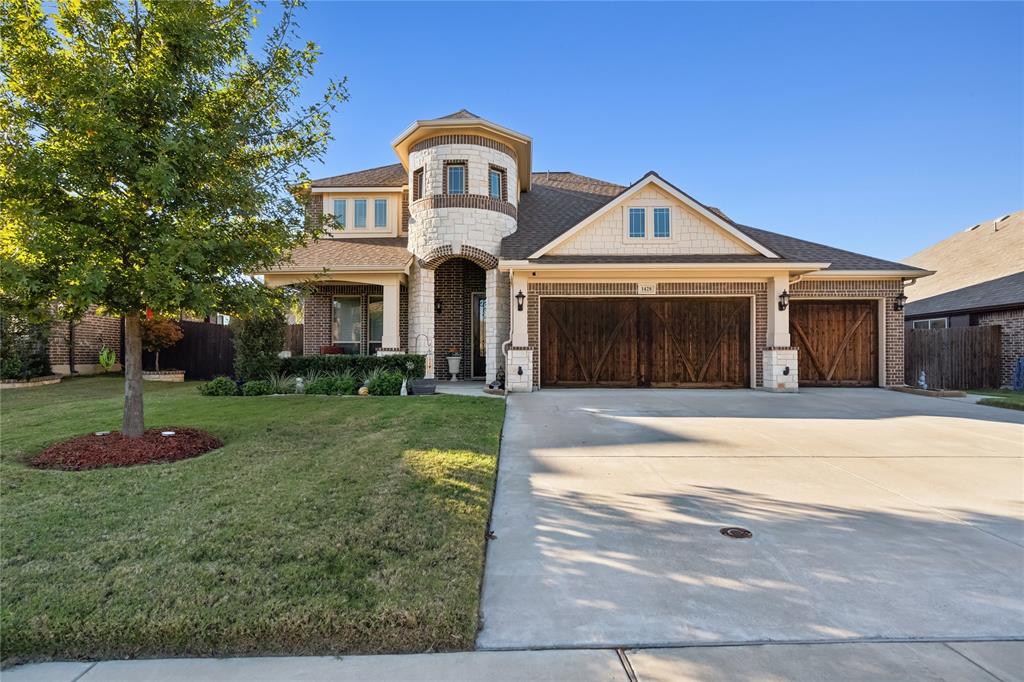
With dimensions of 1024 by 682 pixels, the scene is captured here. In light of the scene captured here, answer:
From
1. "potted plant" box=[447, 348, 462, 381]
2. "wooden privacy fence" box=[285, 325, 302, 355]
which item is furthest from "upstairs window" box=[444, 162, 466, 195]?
"wooden privacy fence" box=[285, 325, 302, 355]

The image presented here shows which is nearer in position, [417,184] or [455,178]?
[455,178]

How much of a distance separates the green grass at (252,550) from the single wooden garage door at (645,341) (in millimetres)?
7426

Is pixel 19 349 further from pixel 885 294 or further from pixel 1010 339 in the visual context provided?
pixel 1010 339

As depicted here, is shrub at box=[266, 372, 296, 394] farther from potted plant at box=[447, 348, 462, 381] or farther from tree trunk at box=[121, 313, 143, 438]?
tree trunk at box=[121, 313, 143, 438]

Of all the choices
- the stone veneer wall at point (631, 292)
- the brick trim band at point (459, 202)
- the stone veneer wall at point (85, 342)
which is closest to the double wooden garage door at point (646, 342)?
the stone veneer wall at point (631, 292)

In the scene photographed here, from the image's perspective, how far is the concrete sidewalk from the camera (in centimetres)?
226

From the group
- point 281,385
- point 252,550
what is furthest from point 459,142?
point 252,550

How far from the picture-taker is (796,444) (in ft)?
22.0

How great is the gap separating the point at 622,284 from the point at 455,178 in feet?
18.5

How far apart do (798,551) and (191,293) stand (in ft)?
21.1

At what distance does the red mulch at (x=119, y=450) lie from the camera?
5512 millimetres

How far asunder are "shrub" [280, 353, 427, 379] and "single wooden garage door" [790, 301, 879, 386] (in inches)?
415

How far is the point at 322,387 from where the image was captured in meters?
11.6

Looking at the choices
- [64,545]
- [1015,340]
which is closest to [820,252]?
[1015,340]
